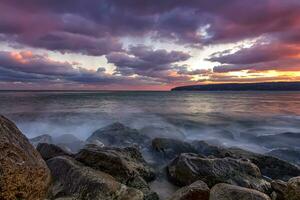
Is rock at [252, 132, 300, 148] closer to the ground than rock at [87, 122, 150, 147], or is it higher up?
closer to the ground

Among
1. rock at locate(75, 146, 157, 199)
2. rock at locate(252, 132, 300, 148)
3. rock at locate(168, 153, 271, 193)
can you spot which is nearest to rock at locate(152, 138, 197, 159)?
rock at locate(168, 153, 271, 193)

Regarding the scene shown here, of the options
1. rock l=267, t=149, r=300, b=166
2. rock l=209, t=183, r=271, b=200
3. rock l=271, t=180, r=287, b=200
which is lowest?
rock l=267, t=149, r=300, b=166

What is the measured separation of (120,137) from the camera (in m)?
14.5

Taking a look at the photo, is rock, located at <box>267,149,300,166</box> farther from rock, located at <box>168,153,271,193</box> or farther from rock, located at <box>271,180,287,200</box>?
rock, located at <box>271,180,287,200</box>

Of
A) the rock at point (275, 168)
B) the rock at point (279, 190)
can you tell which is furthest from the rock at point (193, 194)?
the rock at point (275, 168)

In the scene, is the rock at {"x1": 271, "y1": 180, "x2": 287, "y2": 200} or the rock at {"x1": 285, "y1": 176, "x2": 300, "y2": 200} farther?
the rock at {"x1": 271, "y1": 180, "x2": 287, "y2": 200}

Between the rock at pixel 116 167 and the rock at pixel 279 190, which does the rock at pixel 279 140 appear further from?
the rock at pixel 116 167

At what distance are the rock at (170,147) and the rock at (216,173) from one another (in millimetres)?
2966

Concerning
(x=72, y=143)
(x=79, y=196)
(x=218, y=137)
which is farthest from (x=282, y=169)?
(x=72, y=143)

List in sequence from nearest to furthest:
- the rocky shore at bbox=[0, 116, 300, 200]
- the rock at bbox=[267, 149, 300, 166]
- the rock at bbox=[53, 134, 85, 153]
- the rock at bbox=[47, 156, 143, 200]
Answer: the rocky shore at bbox=[0, 116, 300, 200], the rock at bbox=[47, 156, 143, 200], the rock at bbox=[267, 149, 300, 166], the rock at bbox=[53, 134, 85, 153]

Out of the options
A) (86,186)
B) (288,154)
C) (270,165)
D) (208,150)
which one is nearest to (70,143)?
(208,150)

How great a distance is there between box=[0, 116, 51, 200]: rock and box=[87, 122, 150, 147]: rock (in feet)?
31.0

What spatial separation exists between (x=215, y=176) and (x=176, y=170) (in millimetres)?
1194

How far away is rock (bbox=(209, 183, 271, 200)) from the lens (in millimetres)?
5602
